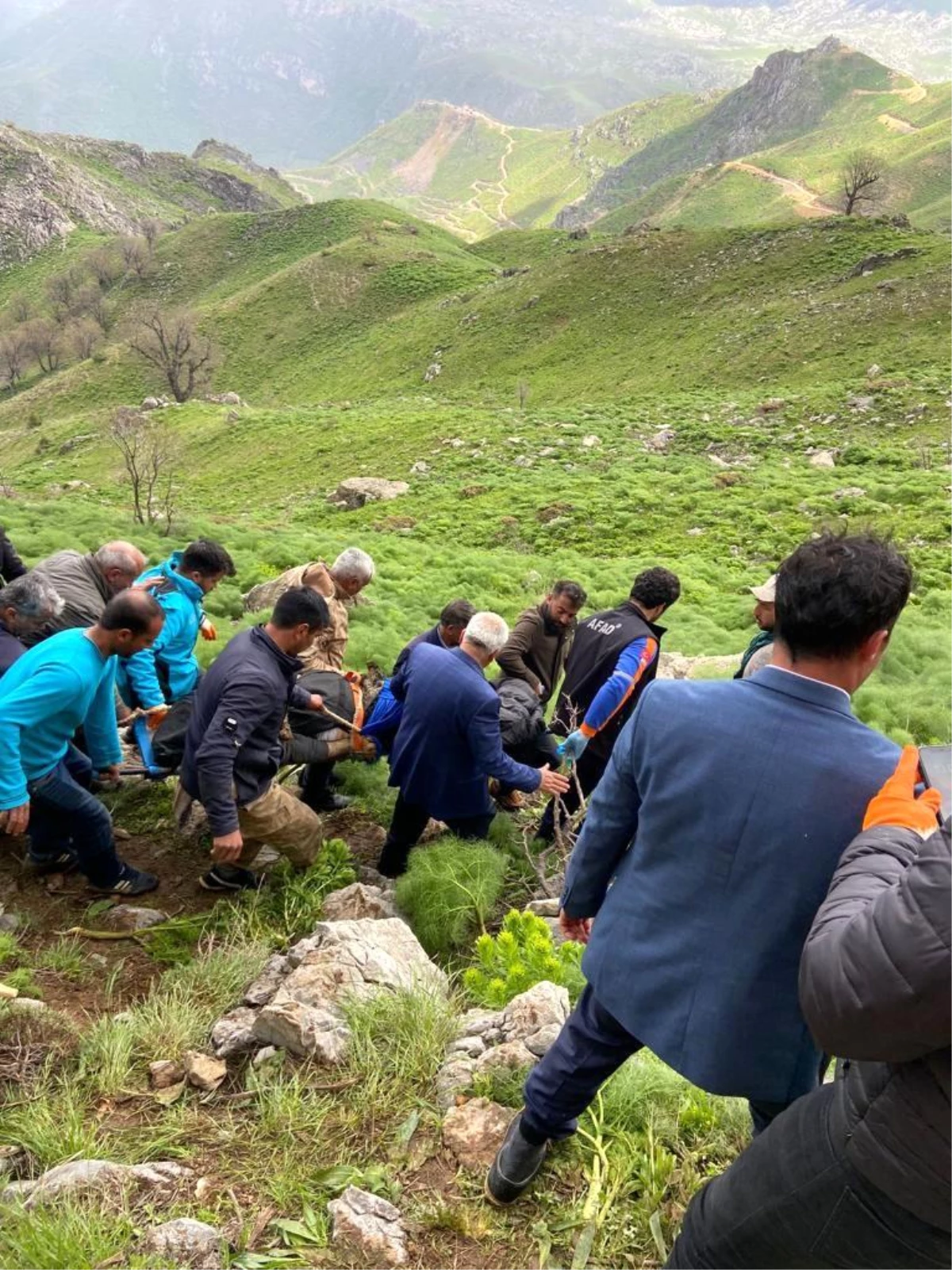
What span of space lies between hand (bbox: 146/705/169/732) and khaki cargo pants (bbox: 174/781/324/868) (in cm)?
72

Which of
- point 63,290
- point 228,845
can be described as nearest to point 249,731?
point 228,845

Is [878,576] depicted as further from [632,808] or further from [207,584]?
[207,584]

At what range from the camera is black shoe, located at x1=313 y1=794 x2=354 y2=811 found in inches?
246

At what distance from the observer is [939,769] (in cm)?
190

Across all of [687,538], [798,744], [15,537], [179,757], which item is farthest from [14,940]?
[687,538]

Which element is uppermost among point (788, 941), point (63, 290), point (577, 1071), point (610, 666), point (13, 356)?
point (63, 290)

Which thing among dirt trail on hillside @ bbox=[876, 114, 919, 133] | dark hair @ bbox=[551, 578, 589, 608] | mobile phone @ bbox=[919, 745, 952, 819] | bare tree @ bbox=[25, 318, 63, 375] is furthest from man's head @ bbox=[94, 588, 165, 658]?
dirt trail on hillside @ bbox=[876, 114, 919, 133]

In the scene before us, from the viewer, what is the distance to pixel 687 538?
55.0 feet

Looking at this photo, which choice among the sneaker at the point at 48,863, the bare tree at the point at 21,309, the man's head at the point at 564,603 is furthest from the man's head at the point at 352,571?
the bare tree at the point at 21,309

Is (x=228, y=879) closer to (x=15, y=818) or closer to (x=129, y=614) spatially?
(x=15, y=818)

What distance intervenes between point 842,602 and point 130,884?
4764 mm

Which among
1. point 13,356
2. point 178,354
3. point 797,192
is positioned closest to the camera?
point 178,354

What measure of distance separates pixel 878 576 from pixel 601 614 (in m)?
3.83

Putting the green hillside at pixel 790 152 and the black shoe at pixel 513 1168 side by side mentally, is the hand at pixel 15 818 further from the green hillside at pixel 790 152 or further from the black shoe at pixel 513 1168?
the green hillside at pixel 790 152
